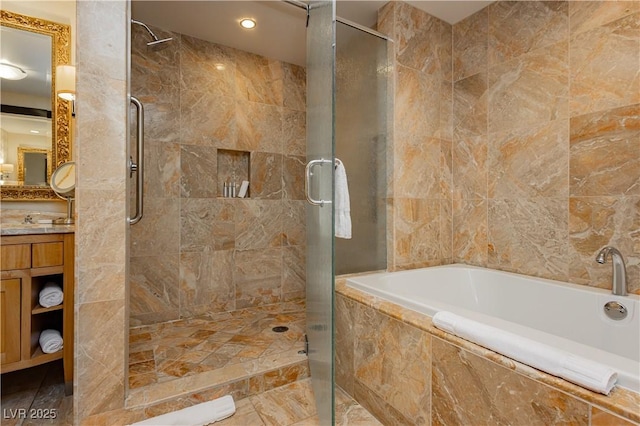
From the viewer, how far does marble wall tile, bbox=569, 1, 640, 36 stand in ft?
5.23

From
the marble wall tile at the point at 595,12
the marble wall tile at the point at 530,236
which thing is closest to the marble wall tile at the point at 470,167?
the marble wall tile at the point at 530,236

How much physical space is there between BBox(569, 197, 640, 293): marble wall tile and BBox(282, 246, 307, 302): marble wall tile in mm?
2116

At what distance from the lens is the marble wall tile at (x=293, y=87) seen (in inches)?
119

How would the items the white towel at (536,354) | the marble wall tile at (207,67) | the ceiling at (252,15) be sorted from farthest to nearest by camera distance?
the marble wall tile at (207,67), the ceiling at (252,15), the white towel at (536,354)

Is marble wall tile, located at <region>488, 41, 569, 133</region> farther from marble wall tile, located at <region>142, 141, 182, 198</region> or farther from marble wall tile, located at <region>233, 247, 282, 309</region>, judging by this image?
marble wall tile, located at <region>142, 141, 182, 198</region>

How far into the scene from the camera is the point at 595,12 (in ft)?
5.57

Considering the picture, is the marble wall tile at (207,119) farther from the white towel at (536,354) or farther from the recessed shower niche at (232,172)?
the white towel at (536,354)

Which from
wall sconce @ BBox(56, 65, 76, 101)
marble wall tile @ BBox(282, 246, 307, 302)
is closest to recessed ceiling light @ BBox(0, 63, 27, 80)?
wall sconce @ BBox(56, 65, 76, 101)

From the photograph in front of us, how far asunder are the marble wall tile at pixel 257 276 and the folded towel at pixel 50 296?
4.24ft

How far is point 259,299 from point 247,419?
142 cm

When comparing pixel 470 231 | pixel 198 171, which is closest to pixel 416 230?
pixel 470 231

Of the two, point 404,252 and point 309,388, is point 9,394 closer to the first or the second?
point 309,388

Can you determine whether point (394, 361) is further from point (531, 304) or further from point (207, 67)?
point (207, 67)

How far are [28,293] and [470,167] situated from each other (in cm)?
282
